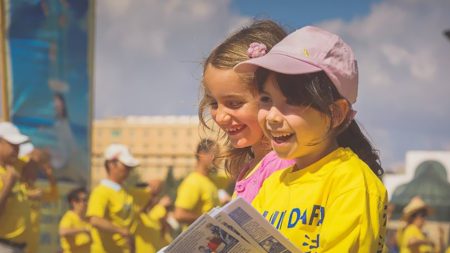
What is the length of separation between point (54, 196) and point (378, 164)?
295 inches

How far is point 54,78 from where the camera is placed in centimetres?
986

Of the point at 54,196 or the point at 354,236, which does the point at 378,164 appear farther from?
the point at 54,196

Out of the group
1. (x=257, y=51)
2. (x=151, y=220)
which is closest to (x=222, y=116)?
(x=257, y=51)

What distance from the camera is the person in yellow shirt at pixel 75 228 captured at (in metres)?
8.40

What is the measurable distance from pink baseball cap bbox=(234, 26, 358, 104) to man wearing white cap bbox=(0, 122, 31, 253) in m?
4.98

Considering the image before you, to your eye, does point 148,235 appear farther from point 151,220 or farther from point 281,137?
point 281,137

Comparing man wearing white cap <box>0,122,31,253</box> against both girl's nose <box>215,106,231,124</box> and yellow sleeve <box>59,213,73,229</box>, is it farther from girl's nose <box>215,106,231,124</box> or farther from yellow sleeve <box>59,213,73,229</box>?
girl's nose <box>215,106,231,124</box>

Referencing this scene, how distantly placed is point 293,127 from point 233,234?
0.27 meters

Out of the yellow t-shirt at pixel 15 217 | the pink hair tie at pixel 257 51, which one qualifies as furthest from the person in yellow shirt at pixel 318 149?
the yellow t-shirt at pixel 15 217

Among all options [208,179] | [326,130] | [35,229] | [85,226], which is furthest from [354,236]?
[85,226]

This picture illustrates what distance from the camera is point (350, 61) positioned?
2.16 meters

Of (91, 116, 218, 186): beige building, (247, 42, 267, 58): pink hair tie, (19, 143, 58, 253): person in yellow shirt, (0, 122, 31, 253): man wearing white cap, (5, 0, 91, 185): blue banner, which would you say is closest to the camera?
(247, 42, 267, 58): pink hair tie

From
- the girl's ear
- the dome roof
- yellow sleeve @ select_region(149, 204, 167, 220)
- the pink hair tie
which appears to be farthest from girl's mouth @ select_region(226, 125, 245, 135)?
the dome roof

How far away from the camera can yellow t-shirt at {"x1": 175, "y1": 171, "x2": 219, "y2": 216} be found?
707 cm
